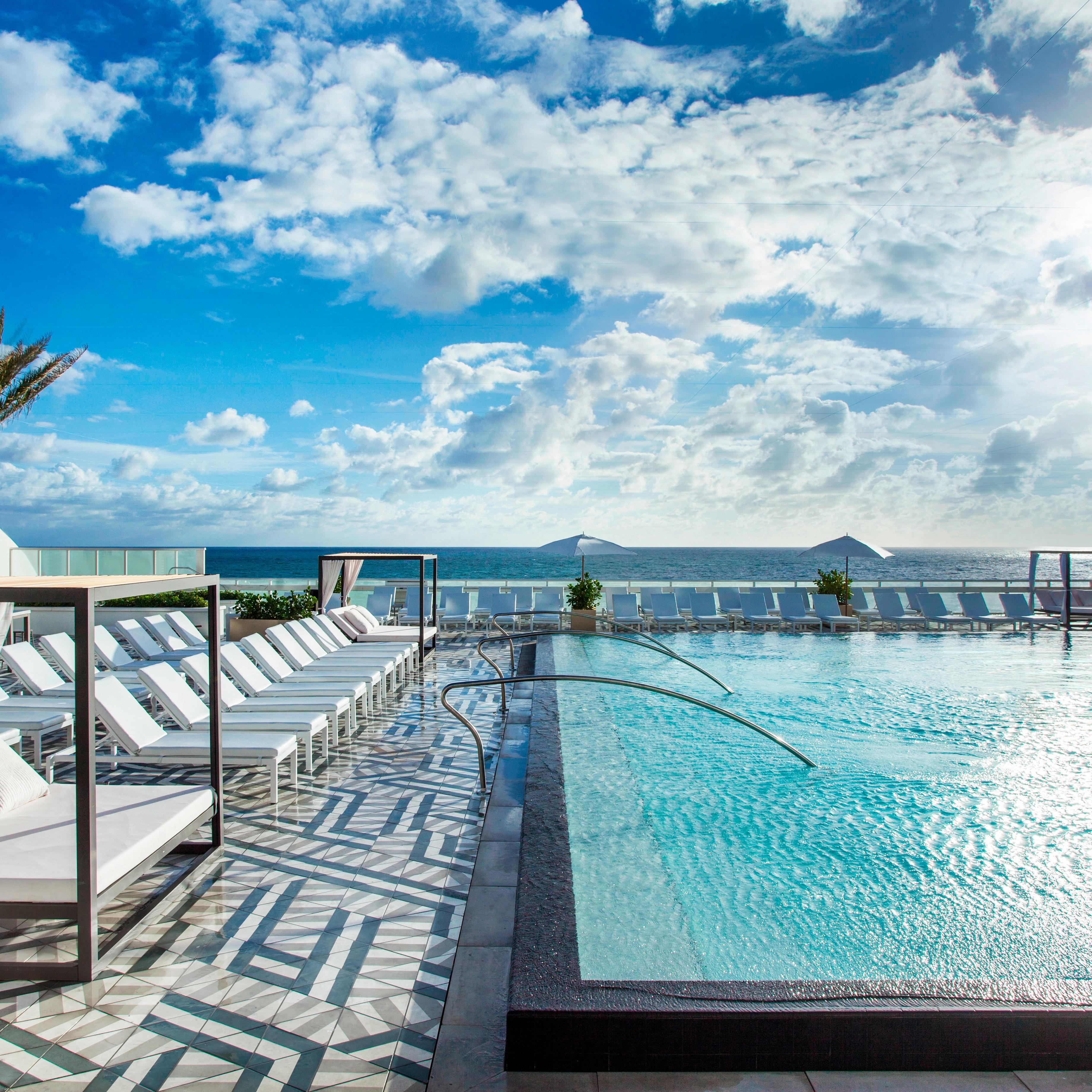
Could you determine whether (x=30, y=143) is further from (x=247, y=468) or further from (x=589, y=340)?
(x=247, y=468)

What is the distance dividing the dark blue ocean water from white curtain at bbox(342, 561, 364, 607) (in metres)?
27.0

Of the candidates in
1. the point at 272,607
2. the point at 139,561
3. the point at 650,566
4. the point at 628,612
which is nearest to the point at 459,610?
the point at 628,612

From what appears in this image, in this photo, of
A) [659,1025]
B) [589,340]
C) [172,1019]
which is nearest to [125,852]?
[172,1019]

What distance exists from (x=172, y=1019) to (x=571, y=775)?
2555mm

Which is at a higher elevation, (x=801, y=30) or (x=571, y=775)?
(x=801, y=30)

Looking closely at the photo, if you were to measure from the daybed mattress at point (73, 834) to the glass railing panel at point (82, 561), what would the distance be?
1143cm

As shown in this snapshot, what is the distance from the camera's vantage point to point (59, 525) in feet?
104

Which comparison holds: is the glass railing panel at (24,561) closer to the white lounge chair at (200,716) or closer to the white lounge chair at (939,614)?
the white lounge chair at (200,716)

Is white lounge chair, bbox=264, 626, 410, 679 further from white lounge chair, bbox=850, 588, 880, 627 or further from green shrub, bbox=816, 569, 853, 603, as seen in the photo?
white lounge chair, bbox=850, 588, 880, 627

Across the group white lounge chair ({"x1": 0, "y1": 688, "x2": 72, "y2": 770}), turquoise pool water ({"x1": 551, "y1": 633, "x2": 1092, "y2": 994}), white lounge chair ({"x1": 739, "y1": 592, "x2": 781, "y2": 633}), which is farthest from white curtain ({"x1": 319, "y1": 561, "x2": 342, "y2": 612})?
white lounge chair ({"x1": 739, "y1": 592, "x2": 781, "y2": 633})

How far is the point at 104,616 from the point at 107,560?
5.90ft

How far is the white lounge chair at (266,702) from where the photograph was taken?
502 centimetres

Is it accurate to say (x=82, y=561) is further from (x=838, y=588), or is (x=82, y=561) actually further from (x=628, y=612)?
(x=838, y=588)

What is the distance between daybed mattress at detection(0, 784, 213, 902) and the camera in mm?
2262
